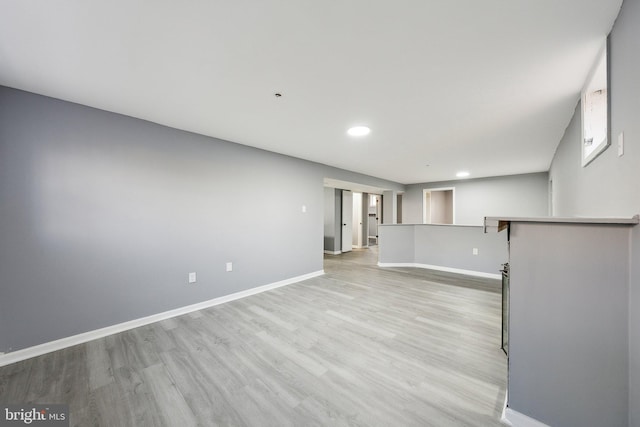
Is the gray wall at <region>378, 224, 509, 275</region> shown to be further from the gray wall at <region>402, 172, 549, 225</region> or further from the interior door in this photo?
the interior door

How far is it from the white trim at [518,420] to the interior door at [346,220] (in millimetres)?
6233

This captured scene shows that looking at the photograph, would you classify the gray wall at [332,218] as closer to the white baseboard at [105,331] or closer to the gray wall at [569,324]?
the white baseboard at [105,331]

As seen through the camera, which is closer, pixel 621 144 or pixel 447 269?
pixel 621 144

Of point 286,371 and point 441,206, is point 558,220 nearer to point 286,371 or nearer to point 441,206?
point 286,371

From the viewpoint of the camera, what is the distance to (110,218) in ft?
7.98

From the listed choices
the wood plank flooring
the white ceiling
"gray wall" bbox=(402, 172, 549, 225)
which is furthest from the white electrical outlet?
"gray wall" bbox=(402, 172, 549, 225)

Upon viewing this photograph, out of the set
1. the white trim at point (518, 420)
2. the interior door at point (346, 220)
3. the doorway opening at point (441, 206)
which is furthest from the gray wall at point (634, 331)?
the doorway opening at point (441, 206)

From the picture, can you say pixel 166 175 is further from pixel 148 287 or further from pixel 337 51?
pixel 337 51

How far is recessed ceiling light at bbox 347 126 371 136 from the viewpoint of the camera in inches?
113

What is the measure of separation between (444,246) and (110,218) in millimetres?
5776

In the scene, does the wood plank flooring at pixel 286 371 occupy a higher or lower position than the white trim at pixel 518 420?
lower

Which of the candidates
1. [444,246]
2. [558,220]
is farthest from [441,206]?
[558,220]

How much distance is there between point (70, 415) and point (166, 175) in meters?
2.21

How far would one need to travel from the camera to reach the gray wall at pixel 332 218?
24.4ft
